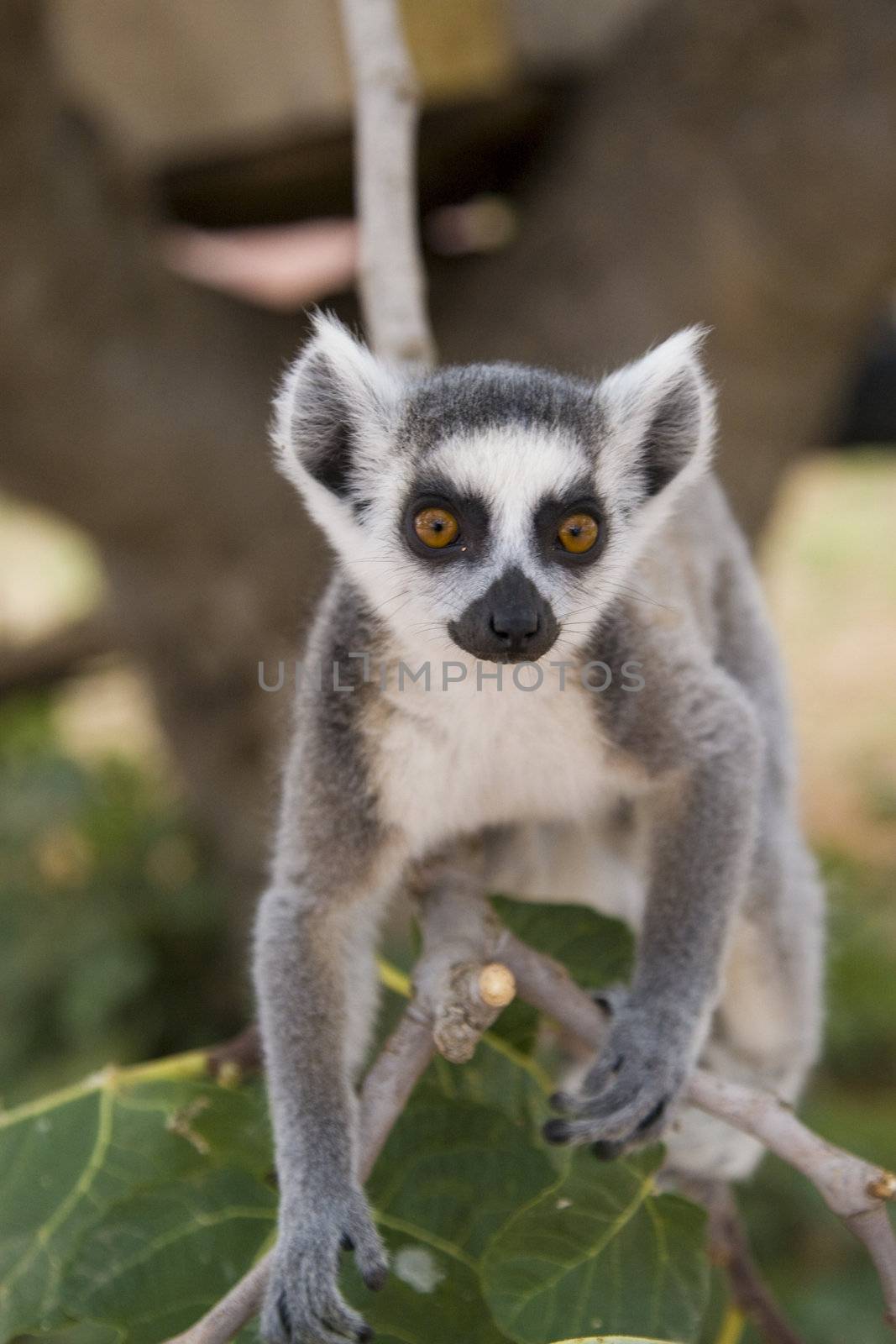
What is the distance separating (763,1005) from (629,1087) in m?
0.57

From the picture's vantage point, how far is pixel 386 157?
7.42ft

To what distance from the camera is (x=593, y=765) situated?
79.0 inches

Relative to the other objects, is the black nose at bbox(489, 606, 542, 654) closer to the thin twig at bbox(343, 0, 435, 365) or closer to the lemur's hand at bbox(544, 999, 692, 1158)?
the lemur's hand at bbox(544, 999, 692, 1158)

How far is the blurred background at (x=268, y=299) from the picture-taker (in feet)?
12.8

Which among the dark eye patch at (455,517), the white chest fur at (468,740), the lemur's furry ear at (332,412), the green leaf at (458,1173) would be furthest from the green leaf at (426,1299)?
the lemur's furry ear at (332,412)

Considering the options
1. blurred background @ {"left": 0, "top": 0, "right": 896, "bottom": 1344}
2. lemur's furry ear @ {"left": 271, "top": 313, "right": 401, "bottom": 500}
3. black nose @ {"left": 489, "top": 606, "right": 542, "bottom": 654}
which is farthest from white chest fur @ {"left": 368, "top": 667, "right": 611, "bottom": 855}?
blurred background @ {"left": 0, "top": 0, "right": 896, "bottom": 1344}

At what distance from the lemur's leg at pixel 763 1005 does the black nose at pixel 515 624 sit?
2.48ft

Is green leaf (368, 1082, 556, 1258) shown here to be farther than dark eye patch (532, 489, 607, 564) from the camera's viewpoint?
No

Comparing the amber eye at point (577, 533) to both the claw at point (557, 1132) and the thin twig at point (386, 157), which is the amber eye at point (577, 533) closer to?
the thin twig at point (386, 157)

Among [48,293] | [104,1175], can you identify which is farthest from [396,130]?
[48,293]

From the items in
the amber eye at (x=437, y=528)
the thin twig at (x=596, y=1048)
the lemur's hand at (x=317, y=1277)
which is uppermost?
the amber eye at (x=437, y=528)

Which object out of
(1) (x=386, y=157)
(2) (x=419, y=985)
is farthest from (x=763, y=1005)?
(1) (x=386, y=157)

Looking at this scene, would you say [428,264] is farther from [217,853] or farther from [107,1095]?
[107,1095]

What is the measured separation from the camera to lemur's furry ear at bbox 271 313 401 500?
199 centimetres
